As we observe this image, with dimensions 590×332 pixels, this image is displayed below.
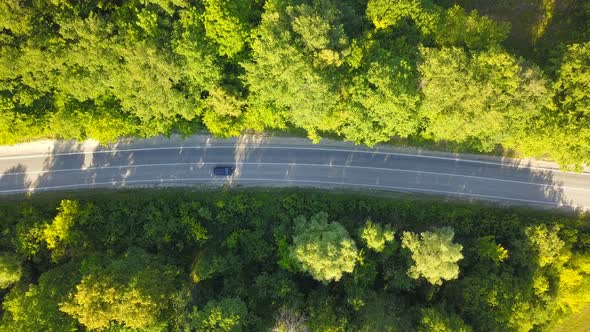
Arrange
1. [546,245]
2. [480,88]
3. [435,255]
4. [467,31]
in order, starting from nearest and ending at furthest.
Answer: [480,88], [435,255], [467,31], [546,245]

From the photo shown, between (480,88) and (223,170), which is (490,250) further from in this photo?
(223,170)

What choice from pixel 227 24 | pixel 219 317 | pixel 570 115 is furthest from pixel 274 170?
pixel 570 115

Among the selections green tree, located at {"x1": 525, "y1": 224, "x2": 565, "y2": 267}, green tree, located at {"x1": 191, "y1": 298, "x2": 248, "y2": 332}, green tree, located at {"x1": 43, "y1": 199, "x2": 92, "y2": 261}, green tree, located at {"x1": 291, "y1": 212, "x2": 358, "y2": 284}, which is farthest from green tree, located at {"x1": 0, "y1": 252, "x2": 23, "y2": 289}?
green tree, located at {"x1": 525, "y1": 224, "x2": 565, "y2": 267}

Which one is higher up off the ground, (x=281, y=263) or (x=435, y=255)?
(x=435, y=255)

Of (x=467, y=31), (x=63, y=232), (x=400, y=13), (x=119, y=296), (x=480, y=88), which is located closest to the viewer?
(x=119, y=296)

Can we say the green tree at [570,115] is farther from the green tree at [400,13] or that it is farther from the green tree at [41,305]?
the green tree at [41,305]
